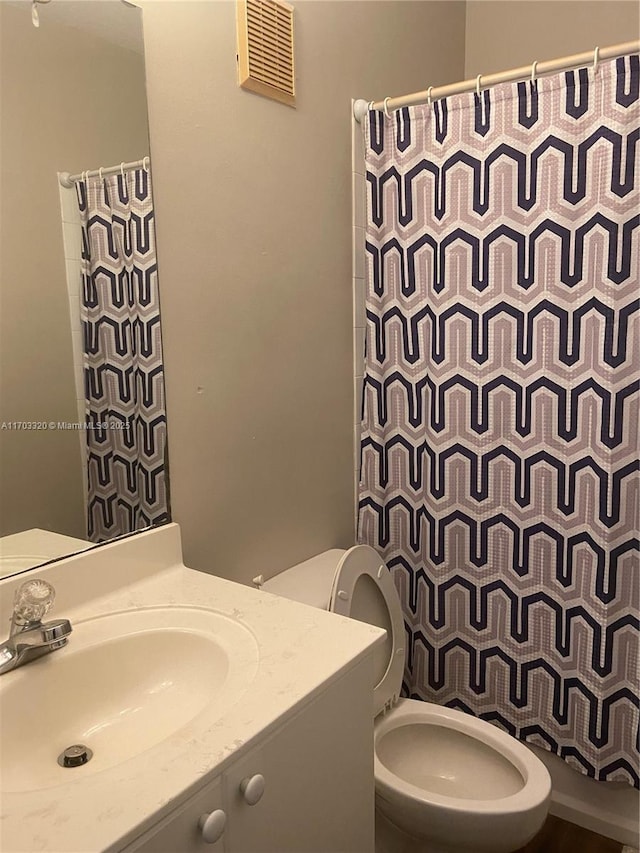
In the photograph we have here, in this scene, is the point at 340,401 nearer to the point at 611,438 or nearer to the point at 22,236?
the point at 611,438

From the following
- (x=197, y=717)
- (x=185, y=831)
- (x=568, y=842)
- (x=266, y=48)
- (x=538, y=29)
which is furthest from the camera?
(x=538, y=29)

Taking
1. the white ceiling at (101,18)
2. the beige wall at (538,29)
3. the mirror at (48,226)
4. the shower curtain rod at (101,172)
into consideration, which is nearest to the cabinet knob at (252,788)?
the mirror at (48,226)

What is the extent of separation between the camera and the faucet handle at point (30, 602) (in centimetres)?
106

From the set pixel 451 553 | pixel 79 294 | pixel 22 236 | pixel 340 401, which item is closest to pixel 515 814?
pixel 451 553

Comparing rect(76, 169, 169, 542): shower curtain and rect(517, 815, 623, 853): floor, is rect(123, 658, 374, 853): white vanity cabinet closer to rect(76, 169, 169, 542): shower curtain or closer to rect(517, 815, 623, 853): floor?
rect(76, 169, 169, 542): shower curtain

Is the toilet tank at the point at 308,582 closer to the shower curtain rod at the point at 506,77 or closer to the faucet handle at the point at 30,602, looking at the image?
the faucet handle at the point at 30,602

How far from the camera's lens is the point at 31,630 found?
→ 1.05 m

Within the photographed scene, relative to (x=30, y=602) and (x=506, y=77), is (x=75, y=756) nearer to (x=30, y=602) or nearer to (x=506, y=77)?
(x=30, y=602)

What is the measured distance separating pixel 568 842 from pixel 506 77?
195cm

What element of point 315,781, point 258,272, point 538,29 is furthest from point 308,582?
point 538,29

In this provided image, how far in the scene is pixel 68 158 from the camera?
1.19 m

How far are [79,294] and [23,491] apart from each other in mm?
365

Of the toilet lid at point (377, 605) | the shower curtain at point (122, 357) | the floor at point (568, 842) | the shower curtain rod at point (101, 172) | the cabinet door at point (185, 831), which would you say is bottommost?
the floor at point (568, 842)

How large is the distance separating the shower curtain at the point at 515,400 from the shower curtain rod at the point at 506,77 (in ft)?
0.08
